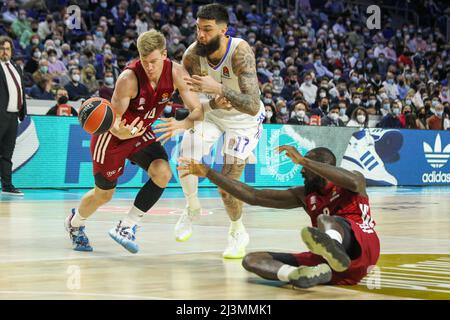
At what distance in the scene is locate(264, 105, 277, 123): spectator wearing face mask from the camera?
18064mm

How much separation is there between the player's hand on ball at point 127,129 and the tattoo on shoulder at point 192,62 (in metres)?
0.76

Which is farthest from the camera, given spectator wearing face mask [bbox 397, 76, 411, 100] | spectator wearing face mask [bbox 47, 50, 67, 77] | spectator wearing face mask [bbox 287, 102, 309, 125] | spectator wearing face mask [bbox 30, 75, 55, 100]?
spectator wearing face mask [bbox 397, 76, 411, 100]

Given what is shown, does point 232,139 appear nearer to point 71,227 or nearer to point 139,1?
point 71,227

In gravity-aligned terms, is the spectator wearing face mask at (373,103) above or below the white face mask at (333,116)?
above

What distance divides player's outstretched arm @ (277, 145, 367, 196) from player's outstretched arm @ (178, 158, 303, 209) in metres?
0.53

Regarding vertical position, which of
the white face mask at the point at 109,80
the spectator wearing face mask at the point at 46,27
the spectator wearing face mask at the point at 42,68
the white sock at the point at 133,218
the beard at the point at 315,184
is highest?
the spectator wearing face mask at the point at 46,27

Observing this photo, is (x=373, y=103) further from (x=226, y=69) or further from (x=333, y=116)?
(x=226, y=69)

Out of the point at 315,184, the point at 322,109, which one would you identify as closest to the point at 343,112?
the point at 322,109

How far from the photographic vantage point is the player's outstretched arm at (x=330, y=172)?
5352 mm

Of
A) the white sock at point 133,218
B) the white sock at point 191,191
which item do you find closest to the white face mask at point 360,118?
the white sock at point 191,191

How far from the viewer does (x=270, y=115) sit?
18172 millimetres

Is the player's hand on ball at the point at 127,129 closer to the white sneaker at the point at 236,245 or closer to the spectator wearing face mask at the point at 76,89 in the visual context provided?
the white sneaker at the point at 236,245

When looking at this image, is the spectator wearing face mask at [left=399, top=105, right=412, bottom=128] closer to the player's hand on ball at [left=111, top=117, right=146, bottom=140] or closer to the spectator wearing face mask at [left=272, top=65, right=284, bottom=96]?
the spectator wearing face mask at [left=272, top=65, right=284, bottom=96]

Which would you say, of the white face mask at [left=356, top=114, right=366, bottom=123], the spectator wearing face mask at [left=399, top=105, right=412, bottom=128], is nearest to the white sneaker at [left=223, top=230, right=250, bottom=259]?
the white face mask at [left=356, top=114, right=366, bottom=123]
